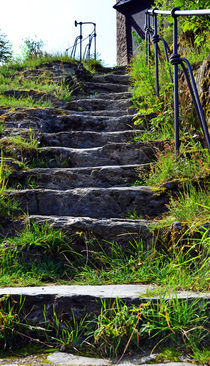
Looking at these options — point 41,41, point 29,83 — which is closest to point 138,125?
point 29,83

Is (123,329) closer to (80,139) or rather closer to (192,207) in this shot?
(192,207)

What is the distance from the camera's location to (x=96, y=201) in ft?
9.39

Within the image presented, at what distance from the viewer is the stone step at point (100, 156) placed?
3.53m

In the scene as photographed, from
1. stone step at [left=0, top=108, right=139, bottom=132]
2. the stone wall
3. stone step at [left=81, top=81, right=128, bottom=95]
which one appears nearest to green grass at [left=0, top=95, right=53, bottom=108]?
stone step at [left=0, top=108, right=139, bottom=132]

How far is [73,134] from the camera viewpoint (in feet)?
13.4

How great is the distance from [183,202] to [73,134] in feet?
6.68

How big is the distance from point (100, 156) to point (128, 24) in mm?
10700

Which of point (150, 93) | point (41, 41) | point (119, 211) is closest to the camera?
point (119, 211)

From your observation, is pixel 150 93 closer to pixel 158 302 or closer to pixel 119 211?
pixel 119 211

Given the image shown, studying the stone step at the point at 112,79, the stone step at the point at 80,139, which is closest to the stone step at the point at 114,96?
the stone step at the point at 112,79

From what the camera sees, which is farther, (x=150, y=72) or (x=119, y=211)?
(x=150, y=72)

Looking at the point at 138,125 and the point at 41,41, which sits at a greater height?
the point at 41,41

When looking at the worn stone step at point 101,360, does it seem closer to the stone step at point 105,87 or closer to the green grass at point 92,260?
the green grass at point 92,260

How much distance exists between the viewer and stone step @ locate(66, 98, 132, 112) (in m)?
5.17
